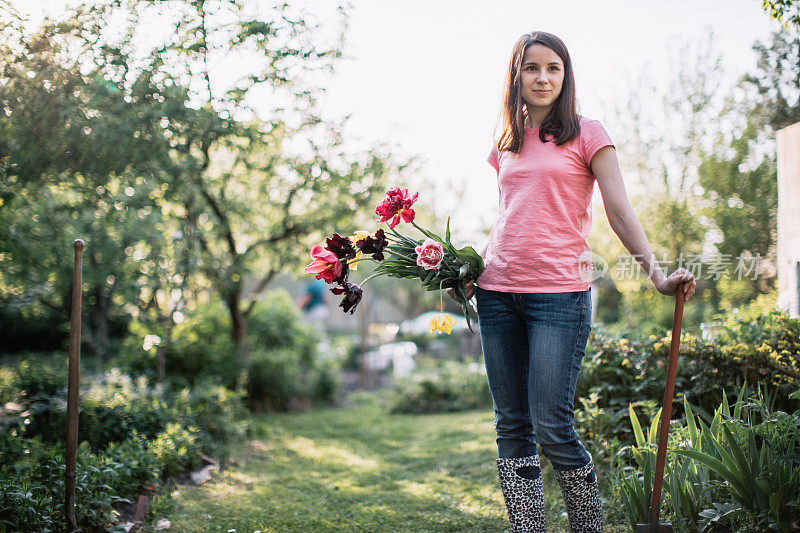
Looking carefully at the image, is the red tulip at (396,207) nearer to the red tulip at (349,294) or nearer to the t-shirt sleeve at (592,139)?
the red tulip at (349,294)

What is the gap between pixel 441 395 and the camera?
285 inches

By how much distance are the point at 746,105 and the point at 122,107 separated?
6.78 meters

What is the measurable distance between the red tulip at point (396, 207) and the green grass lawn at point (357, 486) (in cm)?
140

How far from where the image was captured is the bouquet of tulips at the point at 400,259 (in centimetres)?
214

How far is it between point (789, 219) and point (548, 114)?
7.45ft

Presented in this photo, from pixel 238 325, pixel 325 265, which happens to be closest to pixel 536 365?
pixel 325 265

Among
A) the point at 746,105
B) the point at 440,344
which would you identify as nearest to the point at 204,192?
the point at 746,105

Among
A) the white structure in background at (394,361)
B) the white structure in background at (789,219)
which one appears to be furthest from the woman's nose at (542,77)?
the white structure in background at (394,361)

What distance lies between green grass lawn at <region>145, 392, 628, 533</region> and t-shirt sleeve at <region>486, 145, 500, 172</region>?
1.51 meters

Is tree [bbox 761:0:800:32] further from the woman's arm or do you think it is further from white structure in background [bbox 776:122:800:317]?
the woman's arm

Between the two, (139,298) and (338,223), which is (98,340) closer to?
(139,298)

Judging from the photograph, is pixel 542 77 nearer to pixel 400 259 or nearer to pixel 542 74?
pixel 542 74

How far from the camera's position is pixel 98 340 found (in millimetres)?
7645

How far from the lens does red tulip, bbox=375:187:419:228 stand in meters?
2.32
